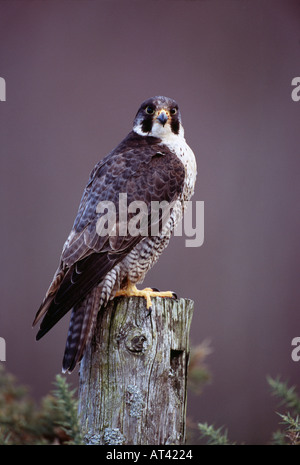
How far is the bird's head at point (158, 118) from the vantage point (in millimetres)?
2852

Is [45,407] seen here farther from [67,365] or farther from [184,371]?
[184,371]

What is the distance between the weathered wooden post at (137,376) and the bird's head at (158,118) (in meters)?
1.09

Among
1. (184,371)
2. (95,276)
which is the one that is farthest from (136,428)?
(95,276)

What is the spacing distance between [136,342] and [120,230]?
61 cm

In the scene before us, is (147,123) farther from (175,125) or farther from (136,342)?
(136,342)

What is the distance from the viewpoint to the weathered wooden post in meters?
2.00

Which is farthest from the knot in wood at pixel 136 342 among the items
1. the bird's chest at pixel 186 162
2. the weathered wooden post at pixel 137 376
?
the bird's chest at pixel 186 162

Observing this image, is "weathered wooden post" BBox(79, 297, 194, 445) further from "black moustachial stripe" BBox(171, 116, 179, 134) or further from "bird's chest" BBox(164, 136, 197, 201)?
"black moustachial stripe" BBox(171, 116, 179, 134)

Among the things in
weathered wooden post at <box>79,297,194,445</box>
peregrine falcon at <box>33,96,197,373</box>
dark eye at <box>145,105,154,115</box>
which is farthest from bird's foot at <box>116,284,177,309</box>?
dark eye at <box>145,105,154,115</box>

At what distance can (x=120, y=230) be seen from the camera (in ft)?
8.10

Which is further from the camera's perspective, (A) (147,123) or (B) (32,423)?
(A) (147,123)

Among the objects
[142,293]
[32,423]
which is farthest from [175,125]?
[32,423]

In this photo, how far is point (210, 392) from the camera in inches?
178

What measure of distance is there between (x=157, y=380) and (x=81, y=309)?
1.55 feet
